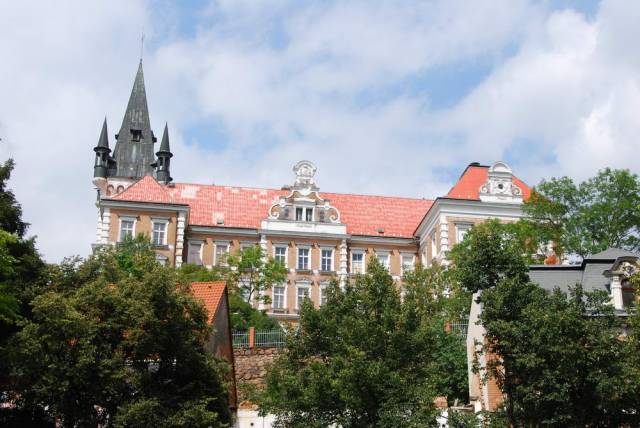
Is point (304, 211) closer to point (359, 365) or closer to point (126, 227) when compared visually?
point (126, 227)

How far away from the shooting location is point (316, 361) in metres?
25.1

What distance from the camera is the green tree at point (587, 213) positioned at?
148ft

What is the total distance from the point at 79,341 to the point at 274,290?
3932 cm

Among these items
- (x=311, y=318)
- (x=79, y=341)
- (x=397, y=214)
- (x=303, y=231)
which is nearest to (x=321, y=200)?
(x=303, y=231)

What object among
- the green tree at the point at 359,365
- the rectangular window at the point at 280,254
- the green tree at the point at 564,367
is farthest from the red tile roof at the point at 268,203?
the green tree at the point at 564,367

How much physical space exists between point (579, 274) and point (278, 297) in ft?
108

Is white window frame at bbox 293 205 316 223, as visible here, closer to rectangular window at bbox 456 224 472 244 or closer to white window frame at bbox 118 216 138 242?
rectangular window at bbox 456 224 472 244

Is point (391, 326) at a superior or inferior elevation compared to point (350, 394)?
superior

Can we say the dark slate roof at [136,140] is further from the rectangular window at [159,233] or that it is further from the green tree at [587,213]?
the green tree at [587,213]

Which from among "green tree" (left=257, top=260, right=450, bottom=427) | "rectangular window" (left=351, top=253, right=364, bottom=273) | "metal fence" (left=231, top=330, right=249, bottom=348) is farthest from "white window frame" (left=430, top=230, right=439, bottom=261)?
"green tree" (left=257, top=260, right=450, bottom=427)

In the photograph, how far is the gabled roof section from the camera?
58438 mm

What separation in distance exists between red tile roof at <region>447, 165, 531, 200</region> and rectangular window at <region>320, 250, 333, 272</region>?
10382 mm

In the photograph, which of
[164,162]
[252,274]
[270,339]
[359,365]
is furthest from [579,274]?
[164,162]

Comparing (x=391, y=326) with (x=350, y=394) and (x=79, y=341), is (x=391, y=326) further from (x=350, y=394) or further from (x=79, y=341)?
(x=79, y=341)
